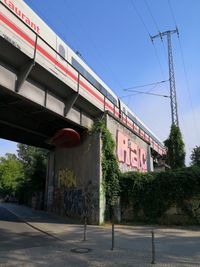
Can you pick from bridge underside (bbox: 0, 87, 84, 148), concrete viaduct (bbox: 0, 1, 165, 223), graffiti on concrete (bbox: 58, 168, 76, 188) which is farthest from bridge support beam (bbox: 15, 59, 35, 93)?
graffiti on concrete (bbox: 58, 168, 76, 188)

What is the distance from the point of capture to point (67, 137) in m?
23.6

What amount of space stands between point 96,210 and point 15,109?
845 cm

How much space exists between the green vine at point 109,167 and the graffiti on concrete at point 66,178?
348cm

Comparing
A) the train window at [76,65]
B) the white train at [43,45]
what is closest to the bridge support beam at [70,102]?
the white train at [43,45]

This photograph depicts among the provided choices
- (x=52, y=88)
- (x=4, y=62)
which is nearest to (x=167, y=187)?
(x=52, y=88)

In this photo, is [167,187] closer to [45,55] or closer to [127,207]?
[127,207]

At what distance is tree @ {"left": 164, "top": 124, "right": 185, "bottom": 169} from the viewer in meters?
35.9

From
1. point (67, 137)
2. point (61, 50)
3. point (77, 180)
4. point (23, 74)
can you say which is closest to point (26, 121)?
point (67, 137)

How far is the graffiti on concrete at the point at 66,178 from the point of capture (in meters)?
25.4

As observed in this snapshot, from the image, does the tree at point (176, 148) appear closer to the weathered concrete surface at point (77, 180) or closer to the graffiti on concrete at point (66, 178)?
the weathered concrete surface at point (77, 180)

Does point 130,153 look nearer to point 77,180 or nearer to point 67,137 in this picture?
point 77,180

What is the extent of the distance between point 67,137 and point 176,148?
17.0 meters

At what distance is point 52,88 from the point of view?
18.8 metres

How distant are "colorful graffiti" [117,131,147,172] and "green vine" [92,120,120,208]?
192 cm
